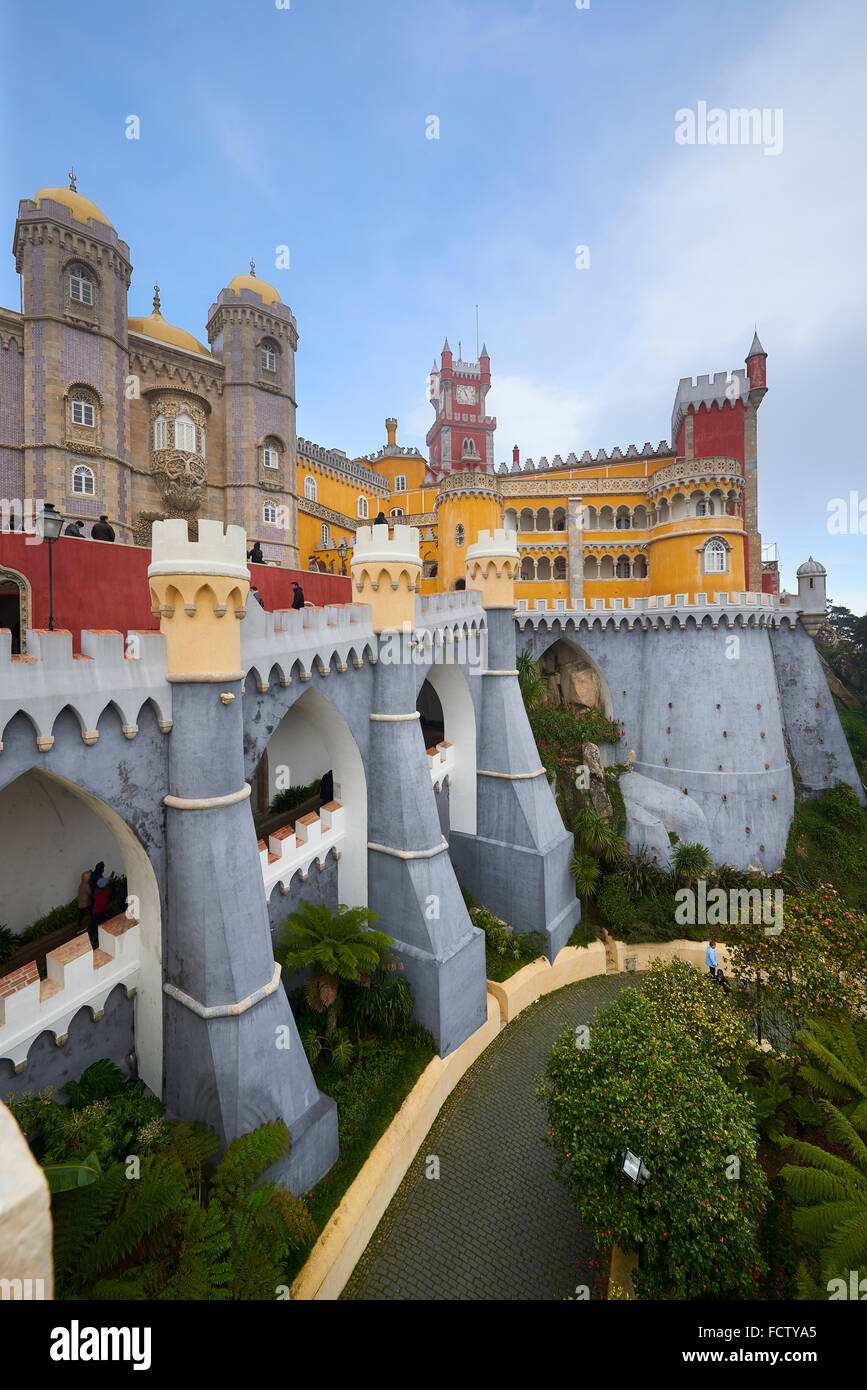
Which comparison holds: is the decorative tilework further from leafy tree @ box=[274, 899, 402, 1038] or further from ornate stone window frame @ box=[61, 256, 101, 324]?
leafy tree @ box=[274, 899, 402, 1038]

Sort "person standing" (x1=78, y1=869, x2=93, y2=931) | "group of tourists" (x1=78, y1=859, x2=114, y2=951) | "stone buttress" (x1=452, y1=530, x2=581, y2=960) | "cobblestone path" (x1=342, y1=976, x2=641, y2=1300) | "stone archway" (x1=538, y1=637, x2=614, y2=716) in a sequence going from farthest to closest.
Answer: "stone archway" (x1=538, y1=637, x2=614, y2=716), "stone buttress" (x1=452, y1=530, x2=581, y2=960), "person standing" (x1=78, y1=869, x2=93, y2=931), "group of tourists" (x1=78, y1=859, x2=114, y2=951), "cobblestone path" (x1=342, y1=976, x2=641, y2=1300)

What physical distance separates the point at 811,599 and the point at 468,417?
36.4m

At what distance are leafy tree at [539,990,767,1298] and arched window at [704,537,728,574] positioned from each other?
2272 centimetres

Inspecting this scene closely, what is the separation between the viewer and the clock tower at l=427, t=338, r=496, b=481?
163 ft

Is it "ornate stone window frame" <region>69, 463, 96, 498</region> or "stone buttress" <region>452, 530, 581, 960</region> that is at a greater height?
"ornate stone window frame" <region>69, 463, 96, 498</region>

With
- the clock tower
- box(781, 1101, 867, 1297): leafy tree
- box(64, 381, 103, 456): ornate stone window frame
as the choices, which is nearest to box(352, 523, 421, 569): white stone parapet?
box(781, 1101, 867, 1297): leafy tree

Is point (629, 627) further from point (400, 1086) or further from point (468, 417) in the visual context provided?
point (468, 417)

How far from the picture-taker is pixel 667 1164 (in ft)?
26.8

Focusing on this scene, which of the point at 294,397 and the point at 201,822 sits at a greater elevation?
the point at 294,397

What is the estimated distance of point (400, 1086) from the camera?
12.0 metres

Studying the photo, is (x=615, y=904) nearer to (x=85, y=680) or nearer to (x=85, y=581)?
(x=85, y=680)

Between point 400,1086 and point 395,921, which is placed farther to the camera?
point 395,921

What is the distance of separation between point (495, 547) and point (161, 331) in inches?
711
